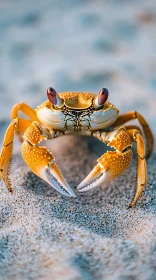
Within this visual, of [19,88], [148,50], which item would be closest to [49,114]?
[19,88]

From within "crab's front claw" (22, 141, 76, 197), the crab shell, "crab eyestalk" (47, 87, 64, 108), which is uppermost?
"crab eyestalk" (47, 87, 64, 108)

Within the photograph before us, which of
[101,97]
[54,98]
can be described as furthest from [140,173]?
[54,98]

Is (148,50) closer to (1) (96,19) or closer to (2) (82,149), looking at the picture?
(1) (96,19)

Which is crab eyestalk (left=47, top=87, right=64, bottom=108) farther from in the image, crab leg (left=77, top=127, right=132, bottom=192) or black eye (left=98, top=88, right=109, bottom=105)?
crab leg (left=77, top=127, right=132, bottom=192)

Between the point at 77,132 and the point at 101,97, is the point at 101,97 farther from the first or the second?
the point at 77,132

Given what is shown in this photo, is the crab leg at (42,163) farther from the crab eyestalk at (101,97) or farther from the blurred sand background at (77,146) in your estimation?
the crab eyestalk at (101,97)

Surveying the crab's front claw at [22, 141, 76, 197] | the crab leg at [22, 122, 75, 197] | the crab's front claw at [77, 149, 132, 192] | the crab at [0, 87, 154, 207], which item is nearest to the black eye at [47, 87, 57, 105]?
the crab at [0, 87, 154, 207]
